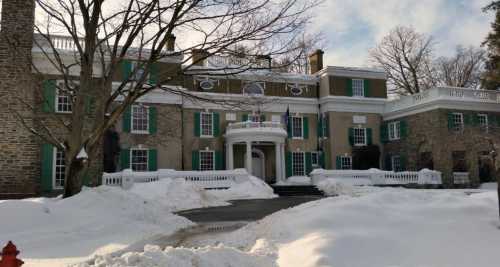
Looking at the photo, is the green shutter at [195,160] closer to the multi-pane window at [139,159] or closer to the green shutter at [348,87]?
the multi-pane window at [139,159]

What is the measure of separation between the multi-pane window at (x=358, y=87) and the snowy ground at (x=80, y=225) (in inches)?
899

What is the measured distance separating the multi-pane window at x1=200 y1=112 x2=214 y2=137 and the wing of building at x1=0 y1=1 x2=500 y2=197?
0.07 metres

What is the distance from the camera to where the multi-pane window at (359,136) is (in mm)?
30234

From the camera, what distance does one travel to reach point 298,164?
29406mm

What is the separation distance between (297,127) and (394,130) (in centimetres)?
704

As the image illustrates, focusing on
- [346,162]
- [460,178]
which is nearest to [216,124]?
[346,162]

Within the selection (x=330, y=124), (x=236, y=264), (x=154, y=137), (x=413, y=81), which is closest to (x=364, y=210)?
(x=236, y=264)

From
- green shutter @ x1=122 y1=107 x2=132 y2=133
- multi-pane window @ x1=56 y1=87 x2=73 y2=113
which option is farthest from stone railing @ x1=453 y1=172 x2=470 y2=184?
multi-pane window @ x1=56 y1=87 x2=73 y2=113

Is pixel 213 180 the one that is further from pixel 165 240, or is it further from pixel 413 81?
pixel 413 81

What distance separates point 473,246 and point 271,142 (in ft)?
70.4

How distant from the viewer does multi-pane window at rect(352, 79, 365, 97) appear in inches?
1218

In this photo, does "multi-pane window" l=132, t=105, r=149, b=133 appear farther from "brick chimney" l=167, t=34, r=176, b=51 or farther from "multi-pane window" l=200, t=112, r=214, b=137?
"brick chimney" l=167, t=34, r=176, b=51

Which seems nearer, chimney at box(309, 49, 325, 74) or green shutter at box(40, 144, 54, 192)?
green shutter at box(40, 144, 54, 192)

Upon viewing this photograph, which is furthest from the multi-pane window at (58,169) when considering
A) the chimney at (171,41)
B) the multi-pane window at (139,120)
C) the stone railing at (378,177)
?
Result: the stone railing at (378,177)
